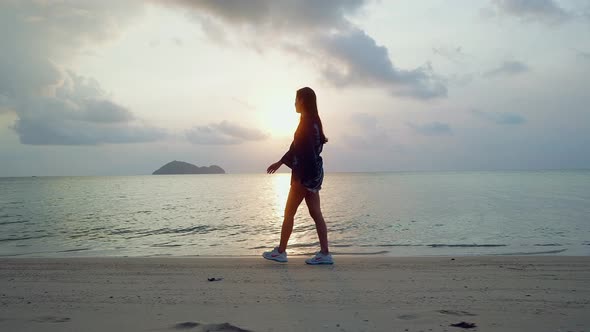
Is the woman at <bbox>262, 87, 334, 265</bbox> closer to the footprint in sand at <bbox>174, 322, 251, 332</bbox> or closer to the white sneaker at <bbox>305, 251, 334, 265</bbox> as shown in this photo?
the white sneaker at <bbox>305, 251, 334, 265</bbox>

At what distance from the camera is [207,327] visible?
3221 mm

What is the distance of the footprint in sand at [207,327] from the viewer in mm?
3148

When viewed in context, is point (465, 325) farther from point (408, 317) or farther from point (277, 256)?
point (277, 256)

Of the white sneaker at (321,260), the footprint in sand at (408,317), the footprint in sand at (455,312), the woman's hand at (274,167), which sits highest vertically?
the woman's hand at (274,167)

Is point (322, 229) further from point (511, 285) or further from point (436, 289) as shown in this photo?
point (511, 285)

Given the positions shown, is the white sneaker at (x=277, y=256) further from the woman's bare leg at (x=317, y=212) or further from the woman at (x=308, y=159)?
the woman's bare leg at (x=317, y=212)

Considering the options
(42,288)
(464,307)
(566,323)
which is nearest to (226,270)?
(42,288)

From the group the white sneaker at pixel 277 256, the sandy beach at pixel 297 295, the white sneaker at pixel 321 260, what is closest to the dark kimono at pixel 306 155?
the white sneaker at pixel 321 260

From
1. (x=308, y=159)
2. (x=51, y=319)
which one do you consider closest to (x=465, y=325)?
(x=308, y=159)

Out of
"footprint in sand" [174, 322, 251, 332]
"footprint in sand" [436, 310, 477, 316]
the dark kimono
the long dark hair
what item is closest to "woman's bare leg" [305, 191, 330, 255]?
the dark kimono

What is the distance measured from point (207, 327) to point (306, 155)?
3105 millimetres

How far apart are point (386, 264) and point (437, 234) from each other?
6.33 meters

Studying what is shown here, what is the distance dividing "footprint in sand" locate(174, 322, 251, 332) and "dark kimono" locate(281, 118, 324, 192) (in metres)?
2.86

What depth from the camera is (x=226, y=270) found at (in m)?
5.60
